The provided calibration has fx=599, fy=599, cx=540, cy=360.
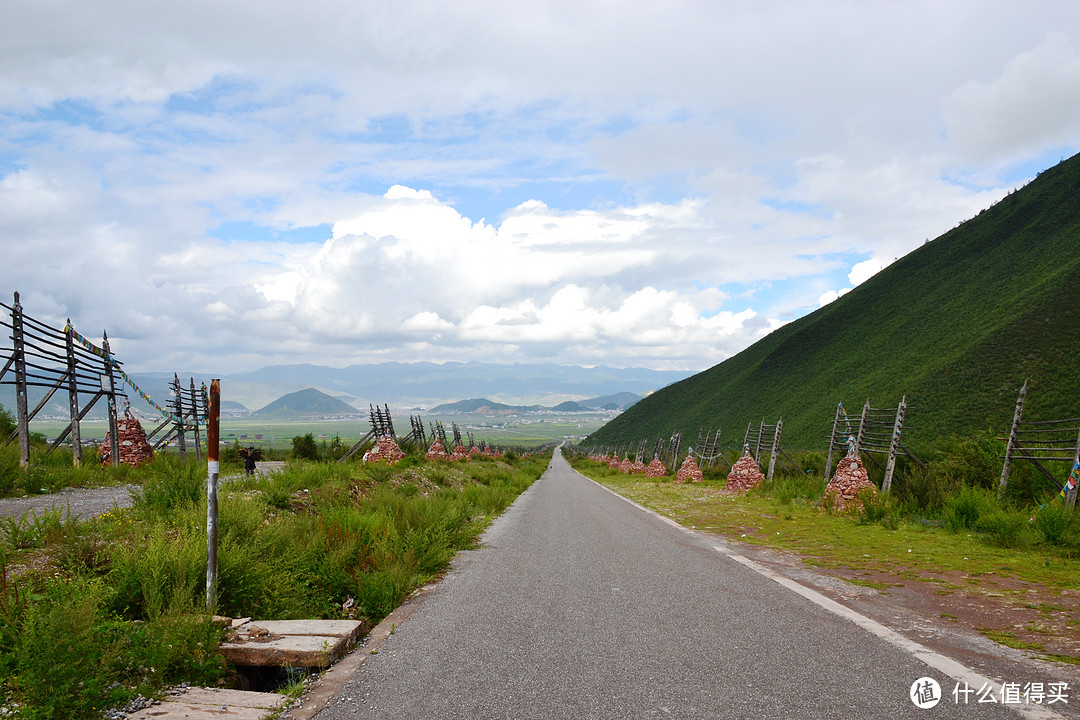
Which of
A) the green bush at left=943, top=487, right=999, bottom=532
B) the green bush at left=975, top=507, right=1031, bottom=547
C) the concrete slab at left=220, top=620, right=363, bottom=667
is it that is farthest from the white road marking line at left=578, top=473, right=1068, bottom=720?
the green bush at left=943, top=487, right=999, bottom=532

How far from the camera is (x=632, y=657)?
15.0 ft

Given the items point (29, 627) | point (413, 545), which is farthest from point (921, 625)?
point (29, 627)

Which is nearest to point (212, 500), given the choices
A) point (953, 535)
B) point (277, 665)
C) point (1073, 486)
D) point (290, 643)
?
point (290, 643)

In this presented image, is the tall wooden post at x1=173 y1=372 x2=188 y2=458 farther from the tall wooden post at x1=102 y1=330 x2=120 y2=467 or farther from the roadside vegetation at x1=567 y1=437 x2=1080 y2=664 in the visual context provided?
the roadside vegetation at x1=567 y1=437 x2=1080 y2=664

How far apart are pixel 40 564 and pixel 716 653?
6.08m

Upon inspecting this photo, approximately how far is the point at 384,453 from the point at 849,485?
21.3 m

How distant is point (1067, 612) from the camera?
19.9 ft

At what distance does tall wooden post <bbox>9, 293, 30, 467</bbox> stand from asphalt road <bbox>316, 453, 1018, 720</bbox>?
43.3ft

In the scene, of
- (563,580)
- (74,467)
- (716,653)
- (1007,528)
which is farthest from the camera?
(74,467)

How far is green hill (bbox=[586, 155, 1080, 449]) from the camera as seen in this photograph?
151ft

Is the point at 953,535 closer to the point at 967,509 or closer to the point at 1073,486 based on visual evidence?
the point at 967,509

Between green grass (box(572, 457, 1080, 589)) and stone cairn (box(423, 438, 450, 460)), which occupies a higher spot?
green grass (box(572, 457, 1080, 589))

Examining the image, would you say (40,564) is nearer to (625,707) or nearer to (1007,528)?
(625,707)

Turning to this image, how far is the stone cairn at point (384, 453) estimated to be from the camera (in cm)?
2978
